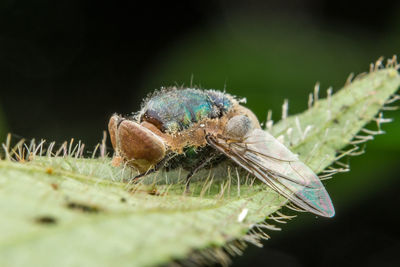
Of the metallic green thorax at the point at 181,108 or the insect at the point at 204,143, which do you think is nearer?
the insect at the point at 204,143

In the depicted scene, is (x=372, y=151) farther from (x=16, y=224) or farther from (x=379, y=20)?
(x=16, y=224)

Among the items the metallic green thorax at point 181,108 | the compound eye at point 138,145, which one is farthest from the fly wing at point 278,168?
the compound eye at point 138,145

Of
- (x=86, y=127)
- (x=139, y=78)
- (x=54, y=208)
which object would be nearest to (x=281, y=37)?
(x=139, y=78)

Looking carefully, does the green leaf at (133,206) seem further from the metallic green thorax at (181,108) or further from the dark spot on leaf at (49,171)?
the metallic green thorax at (181,108)

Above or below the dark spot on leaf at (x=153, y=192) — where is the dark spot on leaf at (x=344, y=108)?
above

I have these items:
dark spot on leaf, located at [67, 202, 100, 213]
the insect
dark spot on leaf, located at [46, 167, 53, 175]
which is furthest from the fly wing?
dark spot on leaf, located at [67, 202, 100, 213]

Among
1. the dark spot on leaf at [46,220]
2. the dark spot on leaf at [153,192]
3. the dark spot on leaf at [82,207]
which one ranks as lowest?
the dark spot on leaf at [46,220]

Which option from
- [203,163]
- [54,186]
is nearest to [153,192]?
[203,163]
